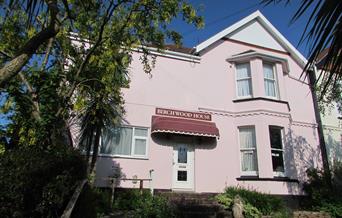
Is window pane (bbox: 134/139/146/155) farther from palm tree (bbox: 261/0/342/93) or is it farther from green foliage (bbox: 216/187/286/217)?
palm tree (bbox: 261/0/342/93)

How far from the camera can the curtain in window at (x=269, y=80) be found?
17.8m

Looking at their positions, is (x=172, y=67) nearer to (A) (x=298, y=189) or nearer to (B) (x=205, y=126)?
(B) (x=205, y=126)

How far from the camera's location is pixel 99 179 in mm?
13383

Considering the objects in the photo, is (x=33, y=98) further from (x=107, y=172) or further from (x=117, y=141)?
(x=117, y=141)

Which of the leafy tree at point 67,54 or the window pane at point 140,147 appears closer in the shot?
the leafy tree at point 67,54

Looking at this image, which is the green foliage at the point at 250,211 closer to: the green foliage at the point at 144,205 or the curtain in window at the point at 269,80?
the green foliage at the point at 144,205

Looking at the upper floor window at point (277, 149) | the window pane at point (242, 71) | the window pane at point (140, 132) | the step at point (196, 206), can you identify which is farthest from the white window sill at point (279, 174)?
the window pane at point (140, 132)

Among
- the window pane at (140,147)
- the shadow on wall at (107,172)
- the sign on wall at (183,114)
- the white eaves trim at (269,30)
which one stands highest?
the white eaves trim at (269,30)

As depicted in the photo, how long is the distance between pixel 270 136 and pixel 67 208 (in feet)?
42.5

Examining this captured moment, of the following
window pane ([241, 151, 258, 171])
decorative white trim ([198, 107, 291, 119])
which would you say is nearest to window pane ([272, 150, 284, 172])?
window pane ([241, 151, 258, 171])

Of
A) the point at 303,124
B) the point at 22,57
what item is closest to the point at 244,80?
the point at 303,124

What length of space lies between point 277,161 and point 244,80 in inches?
203

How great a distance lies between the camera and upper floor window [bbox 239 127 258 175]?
15.9 meters

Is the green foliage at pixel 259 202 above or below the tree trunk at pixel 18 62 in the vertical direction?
below
